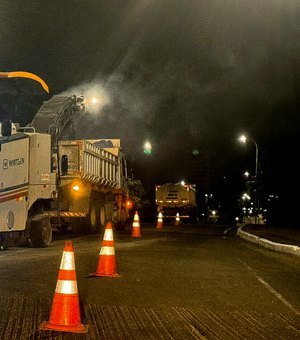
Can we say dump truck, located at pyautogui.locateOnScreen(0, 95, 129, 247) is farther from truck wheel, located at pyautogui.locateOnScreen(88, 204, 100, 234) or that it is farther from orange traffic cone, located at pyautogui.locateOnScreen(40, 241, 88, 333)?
orange traffic cone, located at pyautogui.locateOnScreen(40, 241, 88, 333)

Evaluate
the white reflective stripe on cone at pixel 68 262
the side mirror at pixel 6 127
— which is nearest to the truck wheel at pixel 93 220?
the side mirror at pixel 6 127

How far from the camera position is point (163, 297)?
9.37 meters

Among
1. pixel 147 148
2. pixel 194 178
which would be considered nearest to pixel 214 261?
pixel 147 148

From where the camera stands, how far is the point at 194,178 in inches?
4843

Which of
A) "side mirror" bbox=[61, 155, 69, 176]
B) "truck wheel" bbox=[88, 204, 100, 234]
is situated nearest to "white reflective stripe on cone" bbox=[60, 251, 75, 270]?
"side mirror" bbox=[61, 155, 69, 176]

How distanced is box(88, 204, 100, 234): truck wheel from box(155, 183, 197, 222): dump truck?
24.9 meters

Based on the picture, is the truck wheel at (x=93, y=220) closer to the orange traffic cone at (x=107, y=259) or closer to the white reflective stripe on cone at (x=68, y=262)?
→ the orange traffic cone at (x=107, y=259)

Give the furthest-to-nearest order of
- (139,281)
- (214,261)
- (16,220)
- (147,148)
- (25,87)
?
(147,148) < (25,87) < (16,220) < (214,261) < (139,281)

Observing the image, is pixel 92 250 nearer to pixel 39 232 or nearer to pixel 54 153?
pixel 39 232

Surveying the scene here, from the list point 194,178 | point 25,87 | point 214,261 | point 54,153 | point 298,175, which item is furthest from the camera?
point 194,178

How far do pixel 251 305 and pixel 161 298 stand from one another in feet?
4.18

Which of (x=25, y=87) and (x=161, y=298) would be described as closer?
(x=161, y=298)

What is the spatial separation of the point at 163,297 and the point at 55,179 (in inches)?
374

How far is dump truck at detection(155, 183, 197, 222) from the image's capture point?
49812 mm
